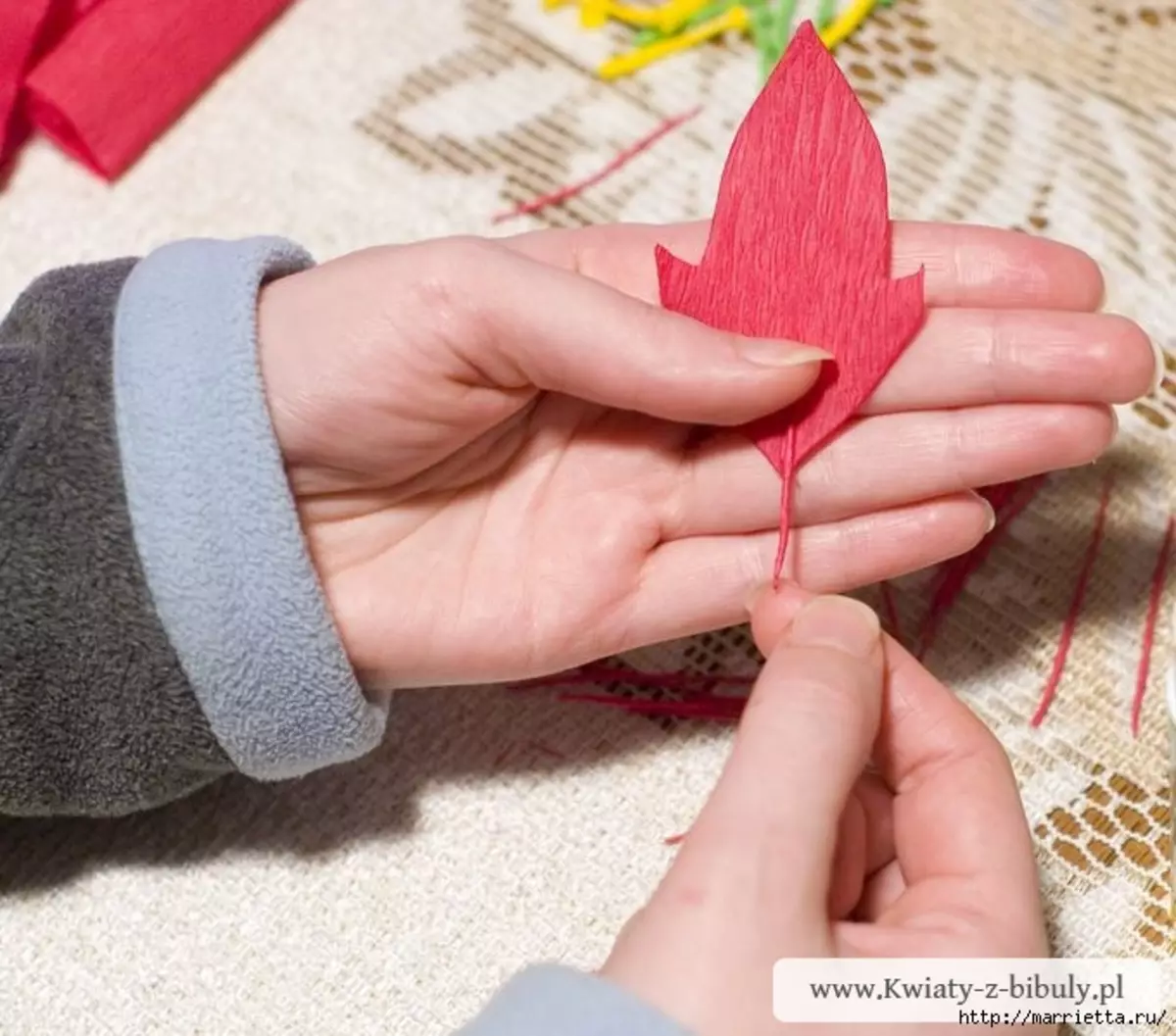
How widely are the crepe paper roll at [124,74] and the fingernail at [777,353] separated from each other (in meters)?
0.58

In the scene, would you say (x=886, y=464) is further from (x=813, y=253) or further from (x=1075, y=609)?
(x=1075, y=609)

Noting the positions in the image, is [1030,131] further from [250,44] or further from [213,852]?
[213,852]

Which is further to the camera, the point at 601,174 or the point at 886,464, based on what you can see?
the point at 601,174

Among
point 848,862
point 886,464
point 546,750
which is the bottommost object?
point 546,750

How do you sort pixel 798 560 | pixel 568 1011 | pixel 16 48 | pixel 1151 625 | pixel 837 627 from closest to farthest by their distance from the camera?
1. pixel 568 1011
2. pixel 837 627
3. pixel 798 560
4. pixel 1151 625
5. pixel 16 48

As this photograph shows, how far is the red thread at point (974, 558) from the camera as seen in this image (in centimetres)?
87

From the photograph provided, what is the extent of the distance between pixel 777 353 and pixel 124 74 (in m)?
0.61

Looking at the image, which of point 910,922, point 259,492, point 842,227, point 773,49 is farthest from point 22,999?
point 773,49

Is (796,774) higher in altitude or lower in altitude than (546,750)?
higher

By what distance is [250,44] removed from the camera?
110 cm

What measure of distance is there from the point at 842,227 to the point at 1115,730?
1.13 ft

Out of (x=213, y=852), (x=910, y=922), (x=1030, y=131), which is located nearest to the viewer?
(x=910, y=922)

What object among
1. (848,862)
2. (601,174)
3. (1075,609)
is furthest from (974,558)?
(601,174)

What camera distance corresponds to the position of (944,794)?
647 millimetres
